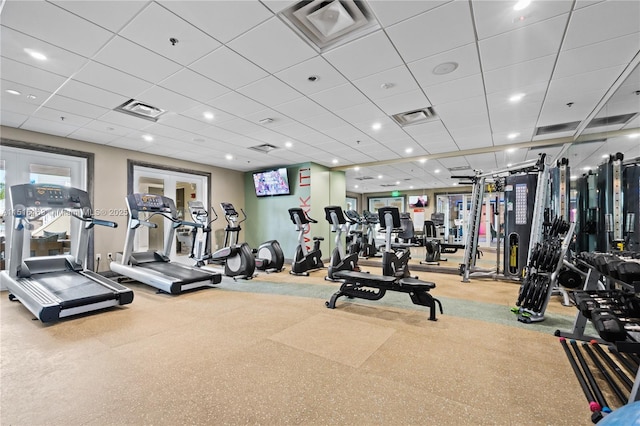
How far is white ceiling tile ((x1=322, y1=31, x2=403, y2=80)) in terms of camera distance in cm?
267

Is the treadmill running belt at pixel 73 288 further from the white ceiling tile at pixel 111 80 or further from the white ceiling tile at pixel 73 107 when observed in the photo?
the white ceiling tile at pixel 111 80

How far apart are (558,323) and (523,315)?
1.27ft

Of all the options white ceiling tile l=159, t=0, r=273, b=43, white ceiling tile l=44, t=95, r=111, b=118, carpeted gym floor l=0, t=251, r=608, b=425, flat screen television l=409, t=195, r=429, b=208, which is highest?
white ceiling tile l=159, t=0, r=273, b=43

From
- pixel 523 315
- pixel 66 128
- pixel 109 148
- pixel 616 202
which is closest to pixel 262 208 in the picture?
pixel 109 148

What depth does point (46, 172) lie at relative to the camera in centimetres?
547

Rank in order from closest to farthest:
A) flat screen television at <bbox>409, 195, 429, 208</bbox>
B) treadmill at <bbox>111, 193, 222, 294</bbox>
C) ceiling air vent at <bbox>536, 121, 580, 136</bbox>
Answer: treadmill at <bbox>111, 193, 222, 294</bbox> < ceiling air vent at <bbox>536, 121, 580, 136</bbox> < flat screen television at <bbox>409, 195, 429, 208</bbox>

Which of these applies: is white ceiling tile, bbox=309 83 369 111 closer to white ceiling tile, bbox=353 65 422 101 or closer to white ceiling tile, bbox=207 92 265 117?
white ceiling tile, bbox=353 65 422 101

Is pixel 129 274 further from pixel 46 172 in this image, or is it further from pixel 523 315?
pixel 523 315

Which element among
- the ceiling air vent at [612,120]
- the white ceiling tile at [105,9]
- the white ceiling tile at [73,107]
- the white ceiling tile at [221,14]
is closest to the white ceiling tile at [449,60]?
the white ceiling tile at [221,14]

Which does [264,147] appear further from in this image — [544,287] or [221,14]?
[544,287]

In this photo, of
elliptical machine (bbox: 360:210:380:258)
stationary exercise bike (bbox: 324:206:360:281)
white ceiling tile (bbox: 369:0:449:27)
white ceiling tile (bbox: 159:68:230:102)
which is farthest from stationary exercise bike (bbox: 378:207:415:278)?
elliptical machine (bbox: 360:210:380:258)

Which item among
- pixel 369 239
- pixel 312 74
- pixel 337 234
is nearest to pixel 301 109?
pixel 312 74

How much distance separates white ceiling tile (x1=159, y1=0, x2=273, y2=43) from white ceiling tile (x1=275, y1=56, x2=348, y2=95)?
75 centimetres

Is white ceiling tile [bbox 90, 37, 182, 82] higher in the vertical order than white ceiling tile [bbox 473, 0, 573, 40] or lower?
lower
